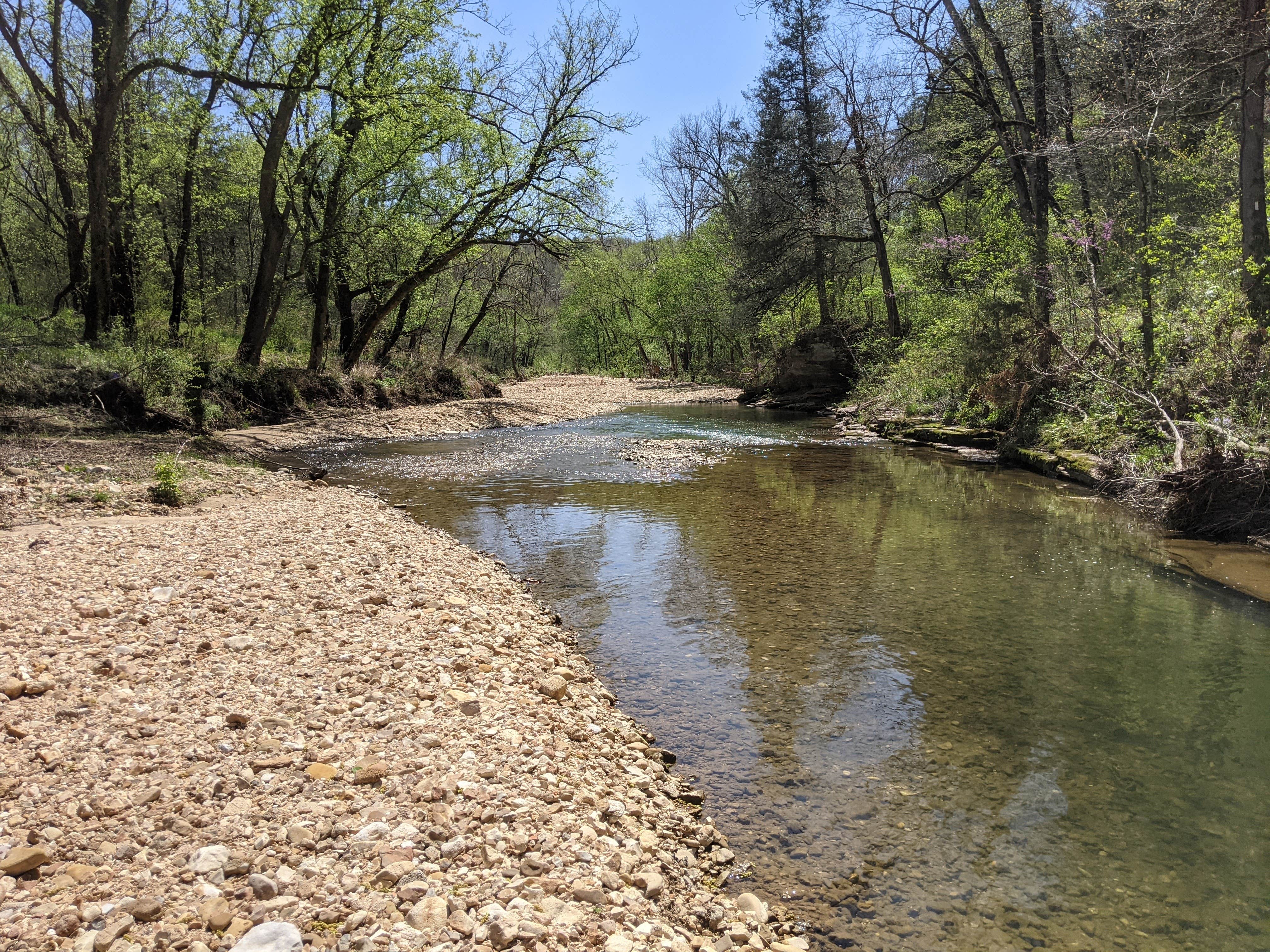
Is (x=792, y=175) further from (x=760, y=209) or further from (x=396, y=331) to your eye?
(x=396, y=331)

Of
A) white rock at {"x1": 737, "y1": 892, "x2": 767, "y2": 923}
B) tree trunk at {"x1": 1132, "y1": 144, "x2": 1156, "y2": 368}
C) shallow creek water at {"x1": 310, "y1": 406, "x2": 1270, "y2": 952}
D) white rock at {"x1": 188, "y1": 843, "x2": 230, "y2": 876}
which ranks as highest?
tree trunk at {"x1": 1132, "y1": 144, "x2": 1156, "y2": 368}

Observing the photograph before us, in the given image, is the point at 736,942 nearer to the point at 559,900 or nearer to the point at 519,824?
the point at 559,900

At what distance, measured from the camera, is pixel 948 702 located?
4422 millimetres

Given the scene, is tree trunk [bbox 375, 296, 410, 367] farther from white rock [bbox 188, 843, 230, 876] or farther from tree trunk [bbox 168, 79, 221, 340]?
white rock [bbox 188, 843, 230, 876]

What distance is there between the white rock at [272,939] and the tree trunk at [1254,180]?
12.3 meters

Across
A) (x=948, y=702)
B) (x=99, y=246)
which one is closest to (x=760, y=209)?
(x=99, y=246)

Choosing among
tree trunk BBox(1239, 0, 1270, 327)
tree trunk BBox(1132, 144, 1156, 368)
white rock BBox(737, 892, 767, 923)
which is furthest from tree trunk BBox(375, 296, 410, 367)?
white rock BBox(737, 892, 767, 923)

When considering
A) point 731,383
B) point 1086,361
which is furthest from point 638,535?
point 731,383

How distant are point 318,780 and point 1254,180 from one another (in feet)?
43.8

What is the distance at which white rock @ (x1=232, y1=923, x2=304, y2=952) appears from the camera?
80.0 inches

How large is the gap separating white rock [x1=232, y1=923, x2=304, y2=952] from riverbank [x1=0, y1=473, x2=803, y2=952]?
0.15 ft

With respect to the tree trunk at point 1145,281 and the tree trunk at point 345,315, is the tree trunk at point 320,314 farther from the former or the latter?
the tree trunk at point 1145,281

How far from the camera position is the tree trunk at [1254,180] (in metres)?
9.34

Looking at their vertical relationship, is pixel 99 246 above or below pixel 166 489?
above
